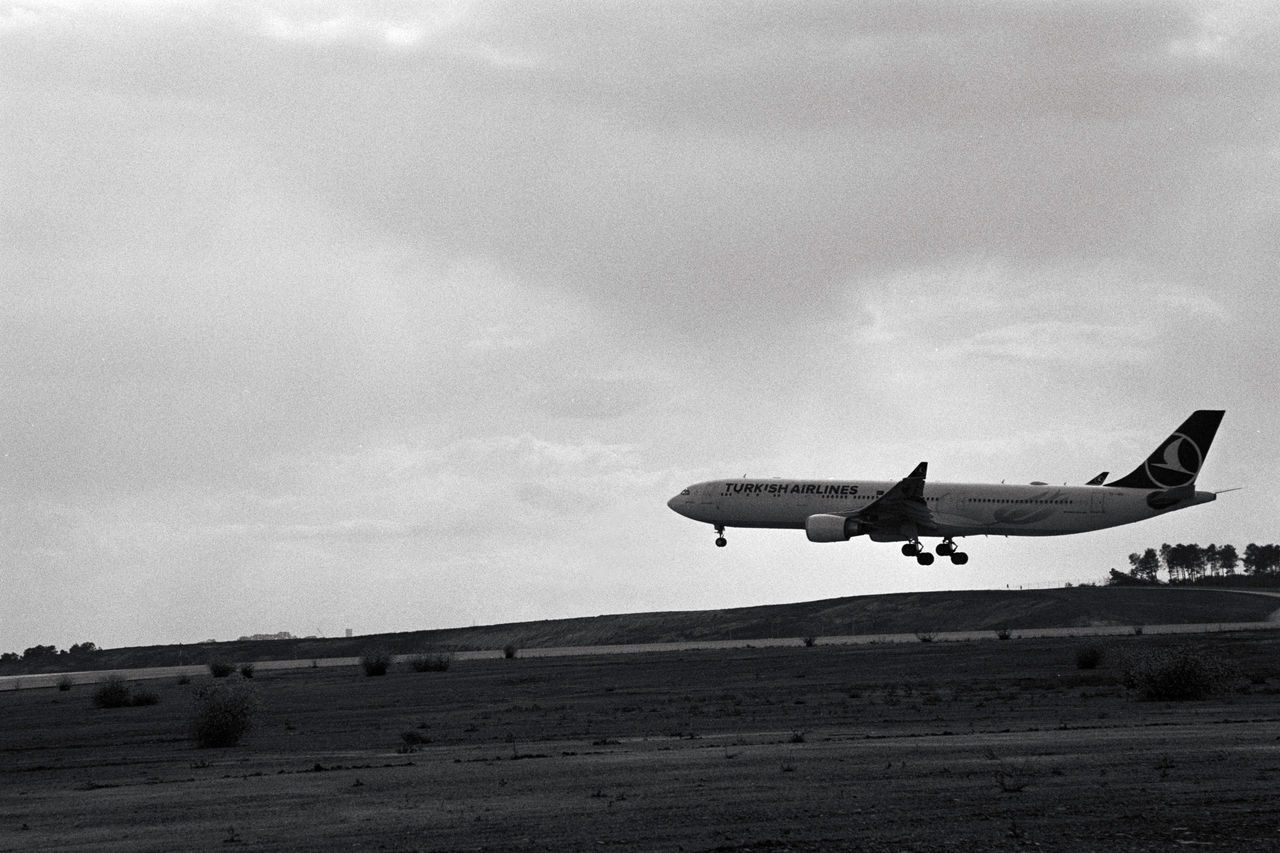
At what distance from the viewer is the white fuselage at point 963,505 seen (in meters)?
80.4

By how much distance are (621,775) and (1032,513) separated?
63.0m

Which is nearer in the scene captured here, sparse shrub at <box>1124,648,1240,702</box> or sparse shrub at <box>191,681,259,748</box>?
sparse shrub at <box>191,681,259,748</box>

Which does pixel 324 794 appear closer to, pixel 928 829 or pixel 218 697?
pixel 928 829

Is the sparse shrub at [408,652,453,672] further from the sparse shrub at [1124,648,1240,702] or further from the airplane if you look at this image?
the sparse shrub at [1124,648,1240,702]

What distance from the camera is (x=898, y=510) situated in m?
80.1

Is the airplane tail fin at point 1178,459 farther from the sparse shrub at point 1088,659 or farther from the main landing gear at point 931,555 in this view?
the sparse shrub at point 1088,659

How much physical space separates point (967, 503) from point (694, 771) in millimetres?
62591

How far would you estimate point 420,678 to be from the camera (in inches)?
2308

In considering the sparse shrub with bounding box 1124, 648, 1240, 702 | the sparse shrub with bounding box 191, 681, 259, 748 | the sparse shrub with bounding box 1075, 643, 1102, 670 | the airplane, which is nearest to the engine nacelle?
the airplane

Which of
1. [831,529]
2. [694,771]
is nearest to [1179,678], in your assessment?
[694,771]

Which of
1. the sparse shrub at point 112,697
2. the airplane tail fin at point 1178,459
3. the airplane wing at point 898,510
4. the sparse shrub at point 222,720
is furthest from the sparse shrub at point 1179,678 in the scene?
the airplane tail fin at point 1178,459

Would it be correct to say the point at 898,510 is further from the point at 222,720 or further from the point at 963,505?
the point at 222,720

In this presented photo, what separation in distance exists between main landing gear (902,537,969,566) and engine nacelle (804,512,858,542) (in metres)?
4.27

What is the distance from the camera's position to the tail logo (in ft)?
269
